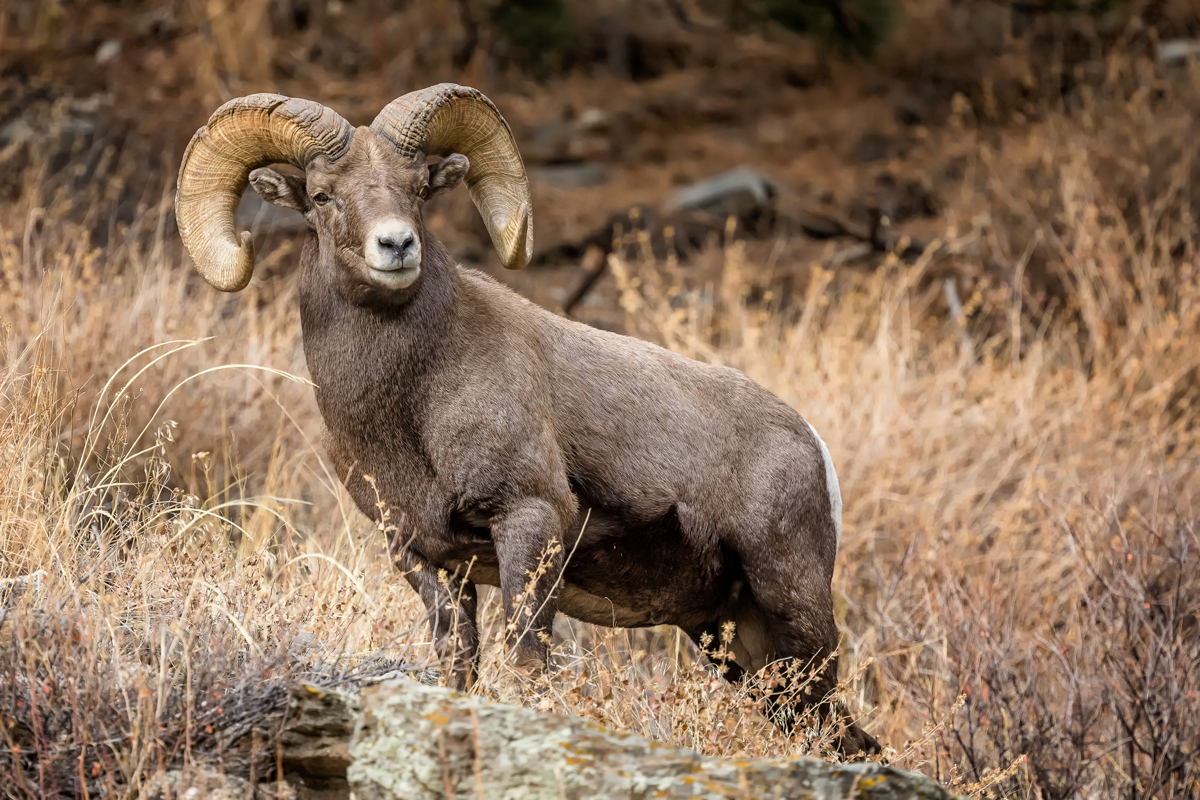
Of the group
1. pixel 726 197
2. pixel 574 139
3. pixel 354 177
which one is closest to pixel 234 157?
pixel 354 177

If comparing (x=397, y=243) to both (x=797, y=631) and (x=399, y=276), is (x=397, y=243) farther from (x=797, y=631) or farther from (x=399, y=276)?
(x=797, y=631)

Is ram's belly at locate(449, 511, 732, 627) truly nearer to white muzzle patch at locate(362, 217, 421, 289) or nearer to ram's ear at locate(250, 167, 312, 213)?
white muzzle patch at locate(362, 217, 421, 289)

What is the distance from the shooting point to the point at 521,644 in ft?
14.0

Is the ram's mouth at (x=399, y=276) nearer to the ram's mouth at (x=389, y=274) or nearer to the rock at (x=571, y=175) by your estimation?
the ram's mouth at (x=389, y=274)

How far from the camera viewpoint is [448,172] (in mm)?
4629

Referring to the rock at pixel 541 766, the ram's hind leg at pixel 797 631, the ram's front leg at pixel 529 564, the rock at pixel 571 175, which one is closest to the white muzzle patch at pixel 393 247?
the ram's front leg at pixel 529 564

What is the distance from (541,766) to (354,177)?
2.14 m

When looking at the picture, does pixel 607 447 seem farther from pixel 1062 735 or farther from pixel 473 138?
pixel 1062 735

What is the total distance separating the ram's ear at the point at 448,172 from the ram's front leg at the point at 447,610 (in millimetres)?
1296

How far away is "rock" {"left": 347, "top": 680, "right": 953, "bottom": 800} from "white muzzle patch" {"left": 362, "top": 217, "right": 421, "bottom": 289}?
1440mm

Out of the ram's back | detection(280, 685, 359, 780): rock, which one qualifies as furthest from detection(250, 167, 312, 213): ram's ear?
detection(280, 685, 359, 780): rock

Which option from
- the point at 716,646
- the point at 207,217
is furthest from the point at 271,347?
the point at 716,646

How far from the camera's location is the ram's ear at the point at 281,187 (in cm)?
450

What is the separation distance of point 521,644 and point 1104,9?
13.2 metres
